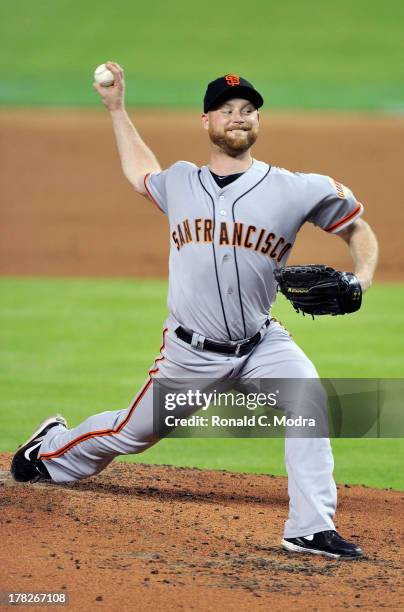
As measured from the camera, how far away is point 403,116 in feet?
65.7

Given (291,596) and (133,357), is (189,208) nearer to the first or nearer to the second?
(291,596)

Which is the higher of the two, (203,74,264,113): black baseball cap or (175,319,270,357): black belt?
(203,74,264,113): black baseball cap

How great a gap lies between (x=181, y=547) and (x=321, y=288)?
1190 millimetres

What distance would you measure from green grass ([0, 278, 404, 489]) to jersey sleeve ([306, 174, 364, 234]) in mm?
1913

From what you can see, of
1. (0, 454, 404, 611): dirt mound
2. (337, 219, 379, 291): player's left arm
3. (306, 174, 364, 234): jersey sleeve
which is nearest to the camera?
(0, 454, 404, 611): dirt mound

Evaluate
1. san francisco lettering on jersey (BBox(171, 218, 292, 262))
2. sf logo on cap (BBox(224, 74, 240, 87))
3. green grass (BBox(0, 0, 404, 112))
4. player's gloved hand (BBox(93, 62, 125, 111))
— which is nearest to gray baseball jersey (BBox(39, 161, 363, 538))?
san francisco lettering on jersey (BBox(171, 218, 292, 262))

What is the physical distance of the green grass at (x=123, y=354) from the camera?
22.6ft

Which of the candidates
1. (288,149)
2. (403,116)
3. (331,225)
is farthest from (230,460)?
(403,116)

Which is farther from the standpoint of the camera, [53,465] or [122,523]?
[53,465]

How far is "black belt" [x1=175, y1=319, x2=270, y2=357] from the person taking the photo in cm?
485

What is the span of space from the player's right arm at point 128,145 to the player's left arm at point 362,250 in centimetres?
98

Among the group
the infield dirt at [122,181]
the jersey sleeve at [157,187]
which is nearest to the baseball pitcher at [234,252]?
the jersey sleeve at [157,187]

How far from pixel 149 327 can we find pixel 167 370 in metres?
5.51

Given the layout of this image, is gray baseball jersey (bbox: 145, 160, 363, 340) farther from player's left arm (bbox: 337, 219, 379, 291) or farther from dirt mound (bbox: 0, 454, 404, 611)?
dirt mound (bbox: 0, 454, 404, 611)
